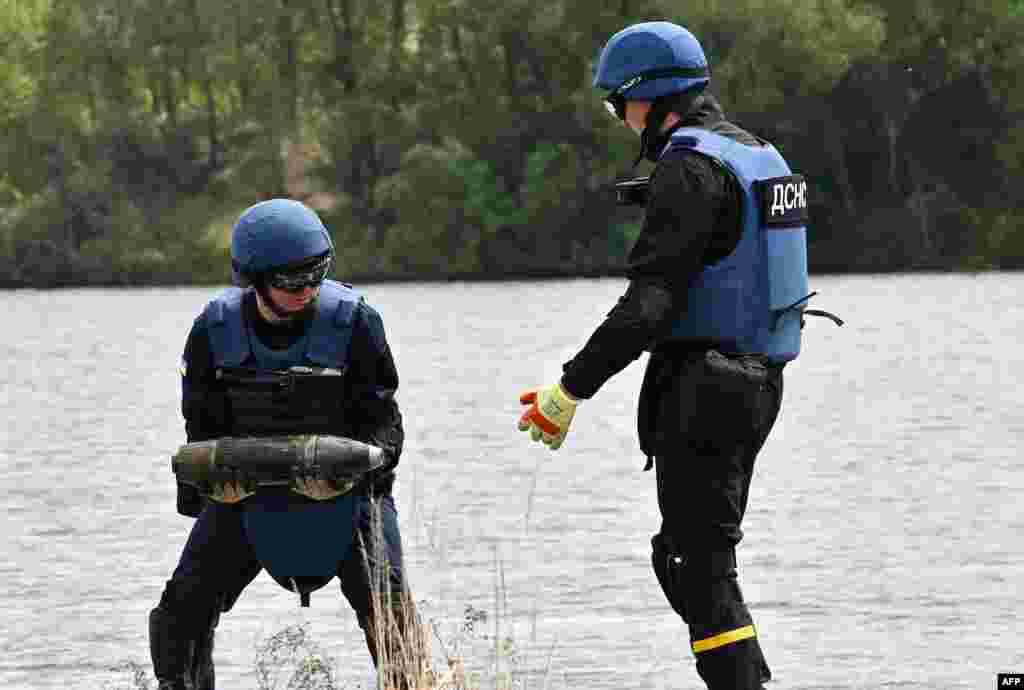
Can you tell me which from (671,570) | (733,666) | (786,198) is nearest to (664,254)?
(786,198)

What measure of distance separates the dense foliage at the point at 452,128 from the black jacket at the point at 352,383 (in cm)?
6604

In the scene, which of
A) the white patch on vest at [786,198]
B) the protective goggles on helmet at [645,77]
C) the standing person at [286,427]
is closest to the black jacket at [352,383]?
the standing person at [286,427]

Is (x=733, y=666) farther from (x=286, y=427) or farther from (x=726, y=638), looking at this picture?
(x=286, y=427)

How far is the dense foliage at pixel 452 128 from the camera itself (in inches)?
2896

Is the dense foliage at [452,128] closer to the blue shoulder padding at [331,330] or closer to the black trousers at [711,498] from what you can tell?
the black trousers at [711,498]

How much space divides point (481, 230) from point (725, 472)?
73591 mm

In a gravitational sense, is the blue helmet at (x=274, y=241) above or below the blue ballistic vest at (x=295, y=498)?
above

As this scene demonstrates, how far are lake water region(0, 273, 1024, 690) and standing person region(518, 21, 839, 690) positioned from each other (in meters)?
0.65

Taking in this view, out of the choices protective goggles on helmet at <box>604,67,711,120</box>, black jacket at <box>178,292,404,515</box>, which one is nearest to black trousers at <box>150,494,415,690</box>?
black jacket at <box>178,292,404,515</box>

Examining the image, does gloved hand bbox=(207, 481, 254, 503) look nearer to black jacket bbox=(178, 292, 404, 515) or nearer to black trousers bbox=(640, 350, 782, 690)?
black jacket bbox=(178, 292, 404, 515)

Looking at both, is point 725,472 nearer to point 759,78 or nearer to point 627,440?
point 627,440

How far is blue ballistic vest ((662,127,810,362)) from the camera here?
22.1ft

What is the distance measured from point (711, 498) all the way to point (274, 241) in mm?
1349

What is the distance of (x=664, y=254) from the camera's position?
21.7 feet
